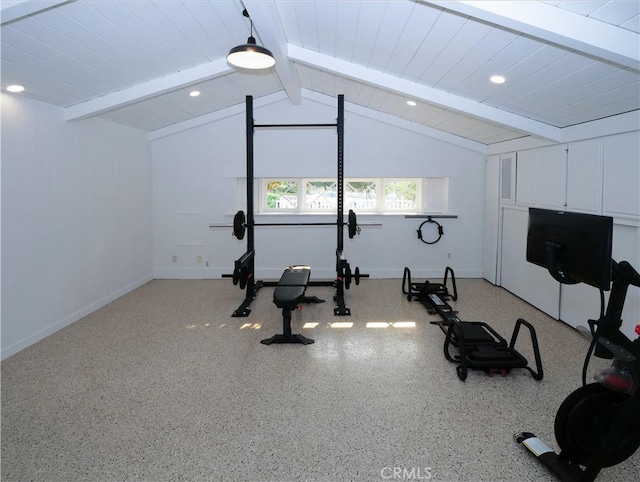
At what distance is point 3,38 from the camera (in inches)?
97.7

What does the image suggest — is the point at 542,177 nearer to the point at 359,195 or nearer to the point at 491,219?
the point at 491,219

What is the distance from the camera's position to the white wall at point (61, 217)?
128 inches

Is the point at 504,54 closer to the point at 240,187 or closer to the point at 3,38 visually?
the point at 3,38

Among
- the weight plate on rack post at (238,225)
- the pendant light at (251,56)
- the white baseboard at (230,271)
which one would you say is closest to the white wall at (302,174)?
the white baseboard at (230,271)

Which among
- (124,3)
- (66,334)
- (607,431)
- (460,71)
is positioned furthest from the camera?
(66,334)

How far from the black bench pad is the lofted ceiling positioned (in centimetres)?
228

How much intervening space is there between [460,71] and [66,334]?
458 cm

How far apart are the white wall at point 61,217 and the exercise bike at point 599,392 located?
4150mm

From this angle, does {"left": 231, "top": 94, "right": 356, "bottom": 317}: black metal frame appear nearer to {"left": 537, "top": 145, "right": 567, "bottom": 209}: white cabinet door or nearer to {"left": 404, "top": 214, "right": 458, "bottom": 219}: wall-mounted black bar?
{"left": 404, "top": 214, "right": 458, "bottom": 219}: wall-mounted black bar

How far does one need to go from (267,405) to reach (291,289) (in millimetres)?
1390

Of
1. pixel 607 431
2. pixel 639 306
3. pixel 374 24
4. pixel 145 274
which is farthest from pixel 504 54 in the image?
pixel 145 274

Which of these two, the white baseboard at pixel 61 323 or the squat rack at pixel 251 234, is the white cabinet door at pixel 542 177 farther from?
the white baseboard at pixel 61 323

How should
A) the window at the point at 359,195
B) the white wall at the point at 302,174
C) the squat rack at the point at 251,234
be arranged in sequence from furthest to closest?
1. the window at the point at 359,195
2. the white wall at the point at 302,174
3. the squat rack at the point at 251,234

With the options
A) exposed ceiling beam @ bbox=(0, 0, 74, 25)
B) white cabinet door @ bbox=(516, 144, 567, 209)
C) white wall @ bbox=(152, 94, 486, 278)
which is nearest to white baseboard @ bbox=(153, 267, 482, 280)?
white wall @ bbox=(152, 94, 486, 278)
